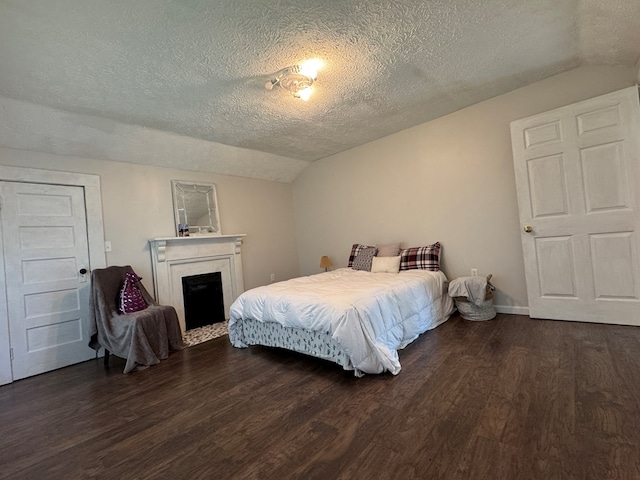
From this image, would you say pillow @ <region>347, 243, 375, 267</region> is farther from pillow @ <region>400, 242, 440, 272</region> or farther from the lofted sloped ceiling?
the lofted sloped ceiling

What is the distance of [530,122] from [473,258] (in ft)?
5.27

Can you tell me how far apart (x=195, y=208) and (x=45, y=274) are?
1.82 metres

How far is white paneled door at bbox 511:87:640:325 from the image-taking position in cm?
266

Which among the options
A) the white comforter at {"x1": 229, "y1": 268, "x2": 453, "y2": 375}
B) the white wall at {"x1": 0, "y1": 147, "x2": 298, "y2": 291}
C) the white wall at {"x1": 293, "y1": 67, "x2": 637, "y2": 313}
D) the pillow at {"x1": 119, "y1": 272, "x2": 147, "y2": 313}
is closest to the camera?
the white comforter at {"x1": 229, "y1": 268, "x2": 453, "y2": 375}

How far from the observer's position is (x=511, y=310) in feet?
11.1

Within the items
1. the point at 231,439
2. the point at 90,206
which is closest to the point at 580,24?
the point at 231,439

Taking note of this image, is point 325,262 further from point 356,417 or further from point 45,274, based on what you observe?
point 45,274

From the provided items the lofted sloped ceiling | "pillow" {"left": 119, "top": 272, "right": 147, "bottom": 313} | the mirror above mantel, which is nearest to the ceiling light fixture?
the lofted sloped ceiling

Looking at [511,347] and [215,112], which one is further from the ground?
[215,112]

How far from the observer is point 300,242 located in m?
5.67

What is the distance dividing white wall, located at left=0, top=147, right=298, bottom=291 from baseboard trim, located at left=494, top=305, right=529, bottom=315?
3.39 metres

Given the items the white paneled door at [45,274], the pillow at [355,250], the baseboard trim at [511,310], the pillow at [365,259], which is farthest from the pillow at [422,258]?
the white paneled door at [45,274]

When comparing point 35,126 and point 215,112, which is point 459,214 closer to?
point 215,112

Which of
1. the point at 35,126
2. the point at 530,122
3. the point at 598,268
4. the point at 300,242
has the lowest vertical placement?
the point at 598,268
